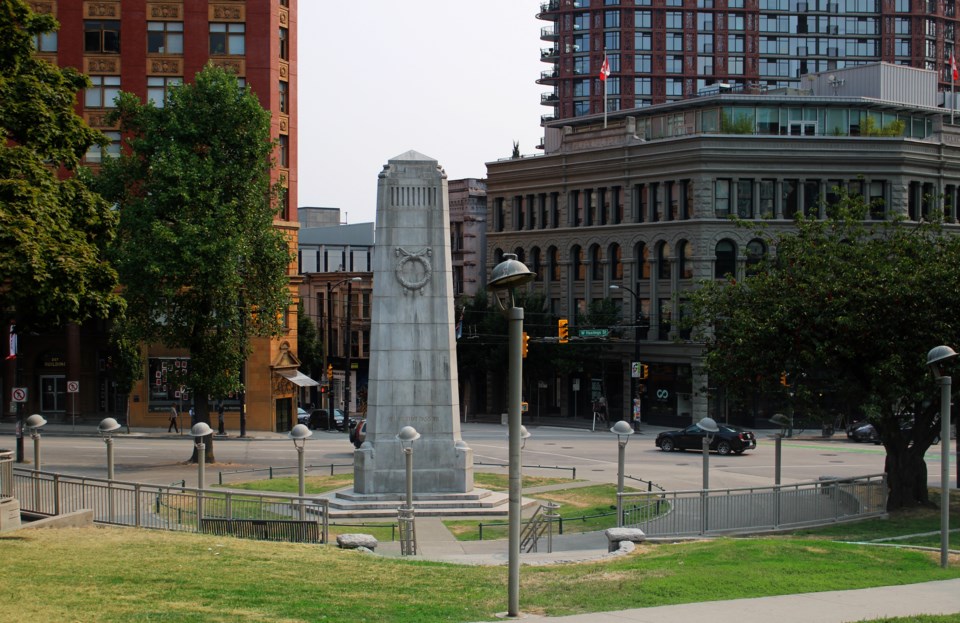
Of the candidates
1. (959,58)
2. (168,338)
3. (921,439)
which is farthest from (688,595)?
(959,58)

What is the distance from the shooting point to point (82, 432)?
190ft

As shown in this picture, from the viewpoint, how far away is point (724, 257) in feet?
223

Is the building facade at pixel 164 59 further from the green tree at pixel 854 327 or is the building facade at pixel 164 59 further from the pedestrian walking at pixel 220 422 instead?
the green tree at pixel 854 327

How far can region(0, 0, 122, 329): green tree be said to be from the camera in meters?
23.3

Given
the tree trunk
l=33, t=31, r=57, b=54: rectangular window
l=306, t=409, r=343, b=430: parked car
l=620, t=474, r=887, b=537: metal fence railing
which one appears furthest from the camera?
l=306, t=409, r=343, b=430: parked car

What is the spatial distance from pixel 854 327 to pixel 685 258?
39677mm

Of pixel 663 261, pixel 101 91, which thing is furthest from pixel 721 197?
pixel 101 91

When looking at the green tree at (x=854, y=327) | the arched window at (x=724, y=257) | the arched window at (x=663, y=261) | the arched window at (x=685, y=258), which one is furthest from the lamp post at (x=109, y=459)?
the arched window at (x=663, y=261)

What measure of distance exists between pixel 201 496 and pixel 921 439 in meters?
19.3

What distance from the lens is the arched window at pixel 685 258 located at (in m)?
68.2

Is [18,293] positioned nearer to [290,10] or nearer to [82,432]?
[82,432]

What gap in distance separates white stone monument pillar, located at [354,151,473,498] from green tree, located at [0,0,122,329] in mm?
7494

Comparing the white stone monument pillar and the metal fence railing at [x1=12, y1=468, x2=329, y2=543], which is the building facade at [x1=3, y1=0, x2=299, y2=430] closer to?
the white stone monument pillar

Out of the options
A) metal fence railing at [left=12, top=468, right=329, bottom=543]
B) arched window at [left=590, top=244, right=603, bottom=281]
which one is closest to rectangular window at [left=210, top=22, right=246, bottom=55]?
arched window at [left=590, top=244, right=603, bottom=281]
